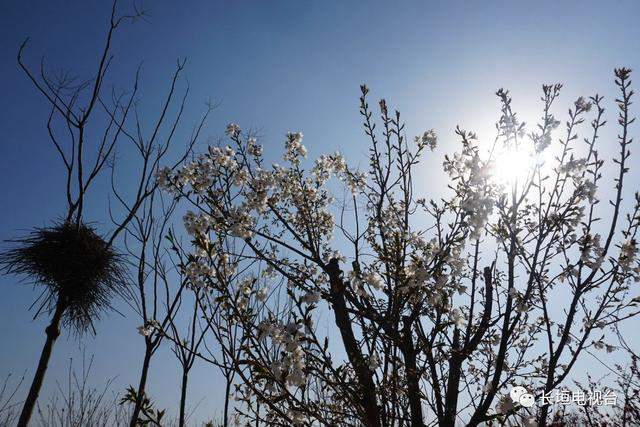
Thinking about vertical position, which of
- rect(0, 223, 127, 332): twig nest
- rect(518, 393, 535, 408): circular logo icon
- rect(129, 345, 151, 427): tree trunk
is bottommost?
rect(518, 393, 535, 408): circular logo icon

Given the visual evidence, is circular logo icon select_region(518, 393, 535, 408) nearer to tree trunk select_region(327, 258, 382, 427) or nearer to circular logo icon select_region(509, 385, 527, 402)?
circular logo icon select_region(509, 385, 527, 402)

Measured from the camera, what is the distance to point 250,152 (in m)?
4.46

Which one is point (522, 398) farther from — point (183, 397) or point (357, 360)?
point (183, 397)

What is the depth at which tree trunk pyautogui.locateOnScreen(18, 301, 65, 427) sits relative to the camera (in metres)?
2.46

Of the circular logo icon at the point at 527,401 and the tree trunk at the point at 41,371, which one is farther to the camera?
the tree trunk at the point at 41,371

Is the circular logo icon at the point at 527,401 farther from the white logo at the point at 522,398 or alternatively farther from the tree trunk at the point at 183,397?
the tree trunk at the point at 183,397

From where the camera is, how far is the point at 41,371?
2602 mm

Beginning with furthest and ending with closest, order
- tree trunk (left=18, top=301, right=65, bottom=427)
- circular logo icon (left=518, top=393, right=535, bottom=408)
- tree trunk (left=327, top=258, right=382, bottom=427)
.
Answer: tree trunk (left=18, top=301, right=65, bottom=427), circular logo icon (left=518, top=393, right=535, bottom=408), tree trunk (left=327, top=258, right=382, bottom=427)

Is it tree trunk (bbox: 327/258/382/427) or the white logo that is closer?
tree trunk (bbox: 327/258/382/427)

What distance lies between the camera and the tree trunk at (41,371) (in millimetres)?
2461

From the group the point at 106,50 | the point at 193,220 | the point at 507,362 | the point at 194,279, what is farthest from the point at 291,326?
the point at 106,50

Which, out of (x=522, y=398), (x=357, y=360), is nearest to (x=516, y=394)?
(x=522, y=398)

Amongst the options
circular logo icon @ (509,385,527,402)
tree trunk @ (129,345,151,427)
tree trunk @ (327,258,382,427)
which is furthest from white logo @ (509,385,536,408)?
tree trunk @ (129,345,151,427)

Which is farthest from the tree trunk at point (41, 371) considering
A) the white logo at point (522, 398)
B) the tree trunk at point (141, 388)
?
the white logo at point (522, 398)
